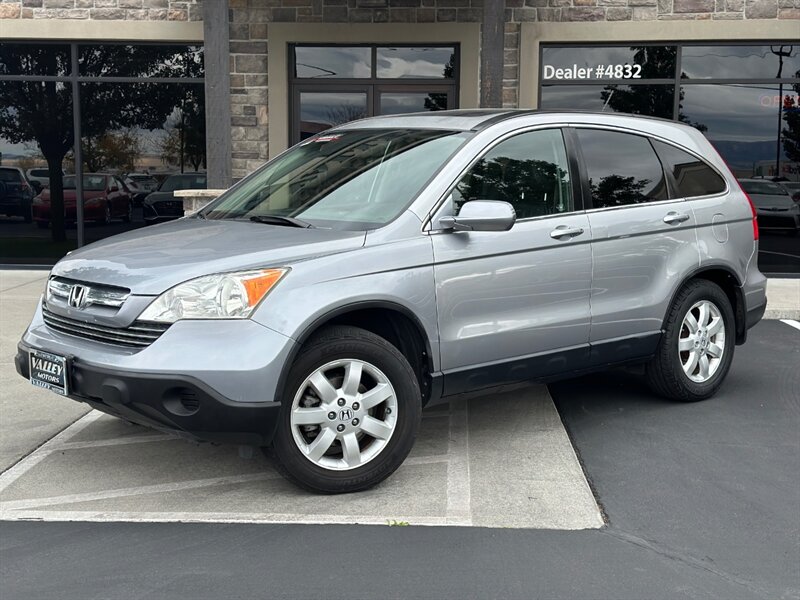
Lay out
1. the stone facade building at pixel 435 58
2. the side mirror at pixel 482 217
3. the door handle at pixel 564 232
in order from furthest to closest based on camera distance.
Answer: the stone facade building at pixel 435 58, the door handle at pixel 564 232, the side mirror at pixel 482 217

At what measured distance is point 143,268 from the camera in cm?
427

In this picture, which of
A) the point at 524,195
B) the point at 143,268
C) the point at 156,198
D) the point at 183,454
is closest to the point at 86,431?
the point at 183,454

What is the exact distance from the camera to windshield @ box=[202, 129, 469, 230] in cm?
486

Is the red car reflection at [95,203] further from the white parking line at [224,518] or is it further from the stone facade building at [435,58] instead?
the white parking line at [224,518]

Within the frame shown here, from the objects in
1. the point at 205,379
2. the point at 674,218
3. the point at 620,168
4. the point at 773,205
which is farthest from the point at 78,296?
the point at 773,205

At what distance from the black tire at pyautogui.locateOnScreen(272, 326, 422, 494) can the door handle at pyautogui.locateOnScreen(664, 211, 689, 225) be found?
87.8 inches

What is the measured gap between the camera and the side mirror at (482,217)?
15.3 feet

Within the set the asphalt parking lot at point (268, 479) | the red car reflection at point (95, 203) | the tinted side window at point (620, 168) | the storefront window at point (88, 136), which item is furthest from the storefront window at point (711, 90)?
the asphalt parking lot at point (268, 479)

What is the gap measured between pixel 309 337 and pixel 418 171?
1.21 meters

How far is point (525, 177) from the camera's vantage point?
5.27 metres

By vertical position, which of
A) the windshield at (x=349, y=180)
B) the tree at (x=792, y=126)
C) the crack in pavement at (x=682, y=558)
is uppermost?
the tree at (x=792, y=126)

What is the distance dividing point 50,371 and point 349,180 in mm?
1831

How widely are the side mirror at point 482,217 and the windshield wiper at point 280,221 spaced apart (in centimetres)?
71

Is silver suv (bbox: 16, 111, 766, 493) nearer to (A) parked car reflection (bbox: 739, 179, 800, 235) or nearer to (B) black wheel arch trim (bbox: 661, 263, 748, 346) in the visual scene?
(B) black wheel arch trim (bbox: 661, 263, 748, 346)
